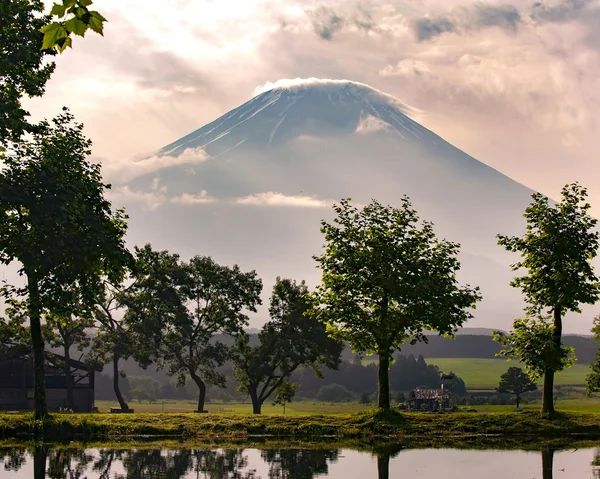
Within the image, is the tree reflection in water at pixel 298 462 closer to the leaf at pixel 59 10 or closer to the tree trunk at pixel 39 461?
the tree trunk at pixel 39 461

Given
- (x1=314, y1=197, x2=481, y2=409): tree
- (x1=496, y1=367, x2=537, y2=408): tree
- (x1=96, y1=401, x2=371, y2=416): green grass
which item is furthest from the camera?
(x1=96, y1=401, x2=371, y2=416): green grass

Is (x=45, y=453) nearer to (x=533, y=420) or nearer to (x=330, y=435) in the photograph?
(x=330, y=435)

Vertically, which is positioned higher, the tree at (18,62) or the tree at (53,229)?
the tree at (18,62)

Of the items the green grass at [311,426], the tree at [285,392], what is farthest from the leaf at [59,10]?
the tree at [285,392]

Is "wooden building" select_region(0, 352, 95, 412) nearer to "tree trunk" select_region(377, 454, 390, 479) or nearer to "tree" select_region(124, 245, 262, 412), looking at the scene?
"tree" select_region(124, 245, 262, 412)

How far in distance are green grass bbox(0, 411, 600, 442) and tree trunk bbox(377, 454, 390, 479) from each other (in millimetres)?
9045

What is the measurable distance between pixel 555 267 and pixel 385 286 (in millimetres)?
9626

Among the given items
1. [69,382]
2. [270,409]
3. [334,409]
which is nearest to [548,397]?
[69,382]

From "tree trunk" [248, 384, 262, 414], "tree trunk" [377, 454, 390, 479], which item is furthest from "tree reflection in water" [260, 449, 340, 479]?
"tree trunk" [248, 384, 262, 414]

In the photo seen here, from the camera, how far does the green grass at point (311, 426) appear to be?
125 feet

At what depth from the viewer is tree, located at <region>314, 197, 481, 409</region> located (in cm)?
4569

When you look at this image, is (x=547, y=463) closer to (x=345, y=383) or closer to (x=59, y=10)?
(x=59, y=10)

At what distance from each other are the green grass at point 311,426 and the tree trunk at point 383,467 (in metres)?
9.04

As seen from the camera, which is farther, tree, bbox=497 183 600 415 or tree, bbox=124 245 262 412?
tree, bbox=124 245 262 412
